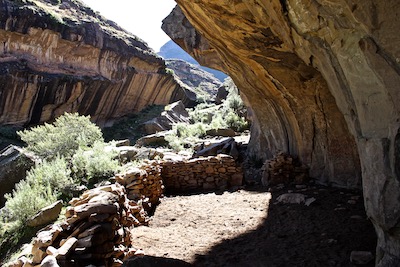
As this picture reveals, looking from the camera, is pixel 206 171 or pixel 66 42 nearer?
pixel 206 171

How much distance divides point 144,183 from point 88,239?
3.46 meters

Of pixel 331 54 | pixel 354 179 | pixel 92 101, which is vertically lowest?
pixel 92 101

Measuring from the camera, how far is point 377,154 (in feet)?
9.77

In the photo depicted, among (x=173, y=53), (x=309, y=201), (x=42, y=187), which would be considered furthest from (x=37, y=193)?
(x=173, y=53)

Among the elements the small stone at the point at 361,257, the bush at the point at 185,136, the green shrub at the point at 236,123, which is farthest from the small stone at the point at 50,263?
the green shrub at the point at 236,123

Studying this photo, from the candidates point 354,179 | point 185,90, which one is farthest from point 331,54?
point 185,90

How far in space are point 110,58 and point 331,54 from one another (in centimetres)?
2549

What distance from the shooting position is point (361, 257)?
3.35 metres

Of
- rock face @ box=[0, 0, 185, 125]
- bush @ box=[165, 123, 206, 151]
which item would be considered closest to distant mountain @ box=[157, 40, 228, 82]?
rock face @ box=[0, 0, 185, 125]

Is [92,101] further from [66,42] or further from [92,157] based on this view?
[92,157]

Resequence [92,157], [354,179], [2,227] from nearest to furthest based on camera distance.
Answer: [2,227] → [354,179] → [92,157]

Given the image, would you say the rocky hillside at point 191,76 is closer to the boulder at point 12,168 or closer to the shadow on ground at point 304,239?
the boulder at point 12,168

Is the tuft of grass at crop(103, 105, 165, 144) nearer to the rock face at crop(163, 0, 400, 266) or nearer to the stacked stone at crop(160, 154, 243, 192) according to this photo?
the stacked stone at crop(160, 154, 243, 192)

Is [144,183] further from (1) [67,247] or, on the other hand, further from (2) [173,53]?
(2) [173,53]
